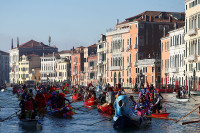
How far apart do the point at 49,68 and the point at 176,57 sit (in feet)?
306

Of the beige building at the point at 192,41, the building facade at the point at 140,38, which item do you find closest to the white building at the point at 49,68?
the building facade at the point at 140,38

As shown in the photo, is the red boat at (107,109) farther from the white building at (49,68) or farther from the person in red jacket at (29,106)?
the white building at (49,68)

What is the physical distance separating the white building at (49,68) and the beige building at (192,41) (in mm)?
93508

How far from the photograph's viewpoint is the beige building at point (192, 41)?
71375 millimetres

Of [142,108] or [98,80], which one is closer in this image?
[142,108]

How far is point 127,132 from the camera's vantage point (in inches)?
1145

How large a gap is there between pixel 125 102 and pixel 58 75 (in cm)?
13590

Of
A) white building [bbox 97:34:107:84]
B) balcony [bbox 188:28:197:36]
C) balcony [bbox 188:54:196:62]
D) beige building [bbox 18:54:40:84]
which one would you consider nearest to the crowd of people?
balcony [bbox 188:54:196:62]

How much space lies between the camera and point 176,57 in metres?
83.9

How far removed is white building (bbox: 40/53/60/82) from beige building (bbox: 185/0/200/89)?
93508 millimetres

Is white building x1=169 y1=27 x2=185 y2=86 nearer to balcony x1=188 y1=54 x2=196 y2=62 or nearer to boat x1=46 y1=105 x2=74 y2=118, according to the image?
balcony x1=188 y1=54 x2=196 y2=62

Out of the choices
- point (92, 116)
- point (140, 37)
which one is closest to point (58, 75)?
point (140, 37)

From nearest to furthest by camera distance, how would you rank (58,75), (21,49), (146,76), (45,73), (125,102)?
1. (125,102)
2. (146,76)
3. (58,75)
4. (45,73)
5. (21,49)

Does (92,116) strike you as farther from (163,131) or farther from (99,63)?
(99,63)
